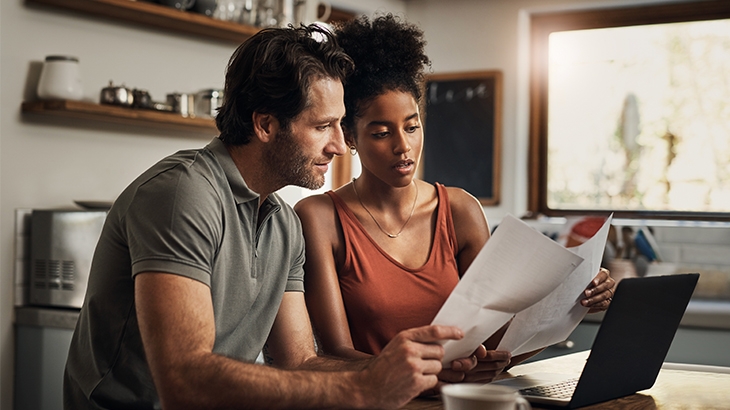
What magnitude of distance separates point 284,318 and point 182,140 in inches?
86.0

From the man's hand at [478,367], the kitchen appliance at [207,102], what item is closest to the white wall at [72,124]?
the kitchen appliance at [207,102]

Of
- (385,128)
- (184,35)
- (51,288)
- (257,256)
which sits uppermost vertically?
(184,35)

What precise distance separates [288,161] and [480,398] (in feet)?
2.16

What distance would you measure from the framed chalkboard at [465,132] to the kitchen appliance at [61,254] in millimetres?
2289

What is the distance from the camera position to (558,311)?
1.33 meters

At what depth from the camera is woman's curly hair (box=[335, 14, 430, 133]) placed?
1669mm

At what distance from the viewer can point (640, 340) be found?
1.31m

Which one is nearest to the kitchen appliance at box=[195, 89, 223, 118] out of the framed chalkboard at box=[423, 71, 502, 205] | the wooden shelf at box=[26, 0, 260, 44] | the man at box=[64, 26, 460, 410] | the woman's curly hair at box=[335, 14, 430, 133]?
the wooden shelf at box=[26, 0, 260, 44]

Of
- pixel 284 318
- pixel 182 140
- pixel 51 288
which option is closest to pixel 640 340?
pixel 284 318

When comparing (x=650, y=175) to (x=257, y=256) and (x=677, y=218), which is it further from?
(x=257, y=256)

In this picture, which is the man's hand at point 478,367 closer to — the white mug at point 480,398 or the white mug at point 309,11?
the white mug at point 480,398

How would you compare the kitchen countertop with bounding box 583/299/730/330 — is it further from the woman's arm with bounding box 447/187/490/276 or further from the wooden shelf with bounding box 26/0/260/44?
the wooden shelf with bounding box 26/0/260/44

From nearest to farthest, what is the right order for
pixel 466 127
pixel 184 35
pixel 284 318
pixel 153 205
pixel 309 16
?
pixel 153 205
pixel 284 318
pixel 184 35
pixel 309 16
pixel 466 127

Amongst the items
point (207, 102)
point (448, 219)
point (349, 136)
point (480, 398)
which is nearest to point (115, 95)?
point (207, 102)
